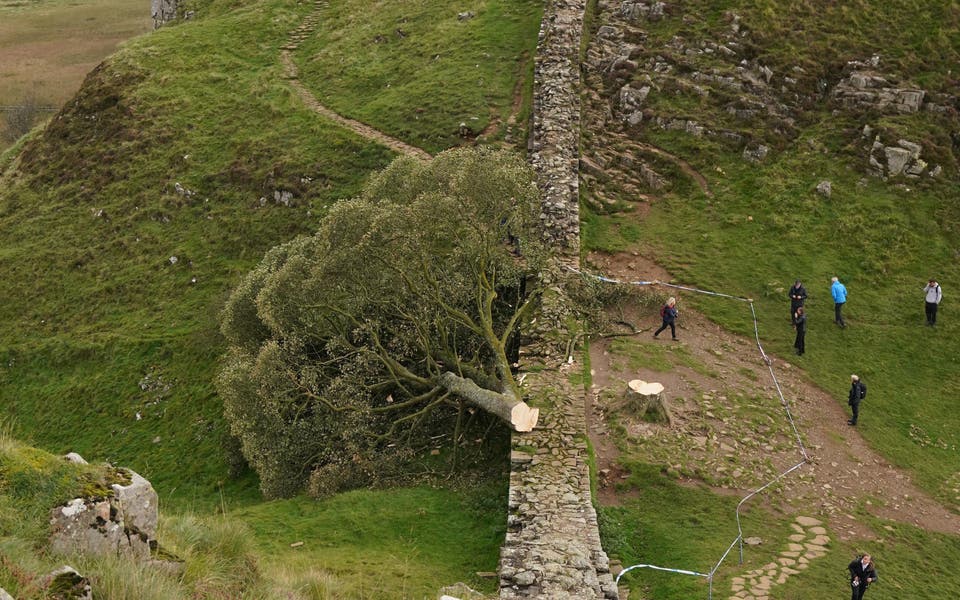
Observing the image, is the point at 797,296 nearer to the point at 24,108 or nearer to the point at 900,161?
the point at 900,161

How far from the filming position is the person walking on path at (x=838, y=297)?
30.2 m

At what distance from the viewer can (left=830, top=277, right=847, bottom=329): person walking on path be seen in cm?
3025

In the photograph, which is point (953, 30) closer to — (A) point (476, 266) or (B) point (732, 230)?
(B) point (732, 230)

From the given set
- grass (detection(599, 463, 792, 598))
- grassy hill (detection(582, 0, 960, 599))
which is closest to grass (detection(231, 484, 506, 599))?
grass (detection(599, 463, 792, 598))

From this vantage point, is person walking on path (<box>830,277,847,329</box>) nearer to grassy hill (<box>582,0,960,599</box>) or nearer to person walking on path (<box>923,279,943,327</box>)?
grassy hill (<box>582,0,960,599</box>)

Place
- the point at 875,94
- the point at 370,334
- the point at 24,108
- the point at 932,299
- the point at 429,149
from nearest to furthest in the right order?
the point at 370,334, the point at 932,299, the point at 875,94, the point at 429,149, the point at 24,108

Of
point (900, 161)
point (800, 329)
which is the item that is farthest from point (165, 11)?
point (800, 329)

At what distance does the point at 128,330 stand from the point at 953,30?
1788 inches

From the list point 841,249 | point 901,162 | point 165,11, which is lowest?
point 841,249

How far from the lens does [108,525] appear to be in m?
12.6

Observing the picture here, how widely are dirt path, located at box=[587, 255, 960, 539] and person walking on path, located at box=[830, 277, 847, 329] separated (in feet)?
11.0

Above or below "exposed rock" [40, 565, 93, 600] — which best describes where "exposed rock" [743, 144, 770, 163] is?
below

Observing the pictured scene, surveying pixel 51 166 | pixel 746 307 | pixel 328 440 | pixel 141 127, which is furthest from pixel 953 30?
pixel 51 166

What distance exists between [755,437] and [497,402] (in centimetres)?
799
